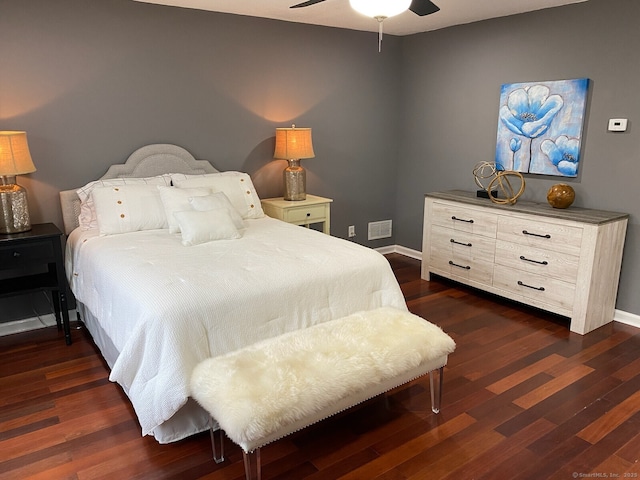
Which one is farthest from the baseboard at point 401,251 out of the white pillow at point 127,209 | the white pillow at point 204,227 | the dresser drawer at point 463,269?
the white pillow at point 127,209

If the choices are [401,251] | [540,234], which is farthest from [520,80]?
[401,251]

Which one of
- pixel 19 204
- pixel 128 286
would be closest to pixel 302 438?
pixel 128 286

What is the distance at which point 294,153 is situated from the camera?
13.6ft

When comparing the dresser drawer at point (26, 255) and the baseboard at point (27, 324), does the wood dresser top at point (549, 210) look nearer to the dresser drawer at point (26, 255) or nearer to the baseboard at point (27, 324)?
the dresser drawer at point (26, 255)

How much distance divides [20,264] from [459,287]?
11.1 feet

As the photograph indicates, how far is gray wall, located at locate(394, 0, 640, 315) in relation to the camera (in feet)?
11.2

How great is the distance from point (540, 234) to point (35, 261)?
3.45m

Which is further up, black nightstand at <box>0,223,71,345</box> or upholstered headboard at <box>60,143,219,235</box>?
upholstered headboard at <box>60,143,219,235</box>

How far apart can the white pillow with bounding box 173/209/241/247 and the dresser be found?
6.52 feet

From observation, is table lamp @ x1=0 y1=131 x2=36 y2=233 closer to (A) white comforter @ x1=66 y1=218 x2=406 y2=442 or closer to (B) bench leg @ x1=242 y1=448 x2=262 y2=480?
(A) white comforter @ x1=66 y1=218 x2=406 y2=442

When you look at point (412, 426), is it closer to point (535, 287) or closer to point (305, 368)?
point (305, 368)

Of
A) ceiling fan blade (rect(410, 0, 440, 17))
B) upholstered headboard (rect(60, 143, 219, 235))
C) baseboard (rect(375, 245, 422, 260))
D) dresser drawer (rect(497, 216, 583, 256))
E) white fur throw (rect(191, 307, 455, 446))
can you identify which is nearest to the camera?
white fur throw (rect(191, 307, 455, 446))

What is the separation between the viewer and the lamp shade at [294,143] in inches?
163

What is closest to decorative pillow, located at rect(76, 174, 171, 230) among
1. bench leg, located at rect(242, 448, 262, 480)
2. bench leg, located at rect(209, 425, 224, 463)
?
bench leg, located at rect(209, 425, 224, 463)
